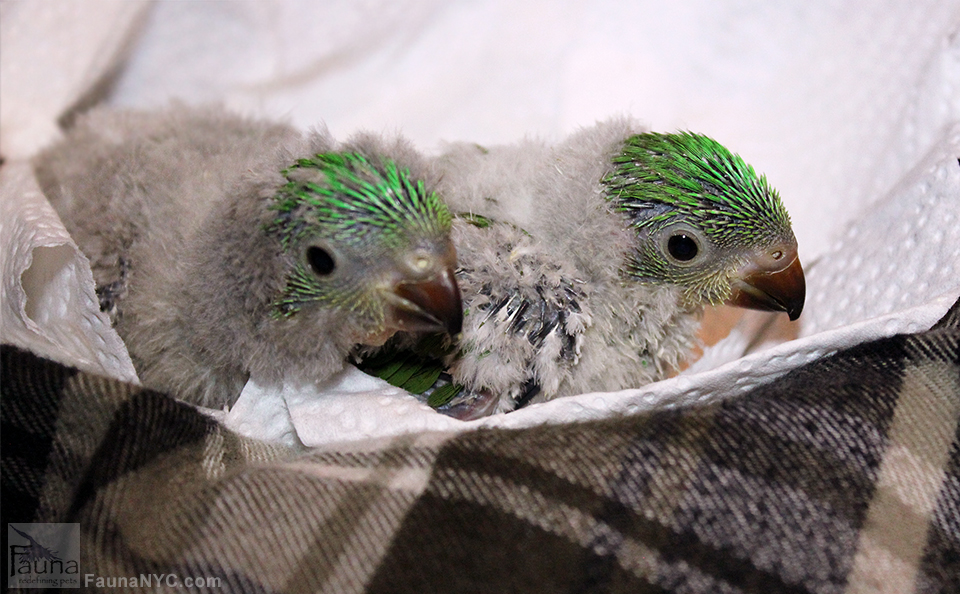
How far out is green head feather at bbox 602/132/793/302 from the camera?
0.94 m

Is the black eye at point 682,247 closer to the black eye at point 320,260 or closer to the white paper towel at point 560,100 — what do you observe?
the white paper towel at point 560,100

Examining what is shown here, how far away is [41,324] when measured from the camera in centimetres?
94

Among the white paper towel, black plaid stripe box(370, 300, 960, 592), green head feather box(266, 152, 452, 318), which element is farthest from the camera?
the white paper towel

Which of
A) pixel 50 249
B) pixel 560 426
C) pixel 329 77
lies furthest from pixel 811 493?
pixel 329 77

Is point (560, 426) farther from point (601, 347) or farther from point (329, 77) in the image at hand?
point (329, 77)

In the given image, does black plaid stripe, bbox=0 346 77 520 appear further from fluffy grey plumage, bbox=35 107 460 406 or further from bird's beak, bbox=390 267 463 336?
bird's beak, bbox=390 267 463 336

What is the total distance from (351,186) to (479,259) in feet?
0.65

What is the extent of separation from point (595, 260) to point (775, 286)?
0.26m

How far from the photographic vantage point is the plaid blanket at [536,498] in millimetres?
629

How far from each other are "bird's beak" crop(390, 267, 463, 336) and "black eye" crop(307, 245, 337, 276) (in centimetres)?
8

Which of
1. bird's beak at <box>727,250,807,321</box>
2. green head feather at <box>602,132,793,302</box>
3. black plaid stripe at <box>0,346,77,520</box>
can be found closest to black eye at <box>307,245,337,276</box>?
black plaid stripe at <box>0,346,77,520</box>

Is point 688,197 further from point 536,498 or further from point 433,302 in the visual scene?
point 536,498

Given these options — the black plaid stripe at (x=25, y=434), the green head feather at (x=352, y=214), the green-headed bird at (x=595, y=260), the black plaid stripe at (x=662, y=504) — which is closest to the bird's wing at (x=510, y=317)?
the green-headed bird at (x=595, y=260)

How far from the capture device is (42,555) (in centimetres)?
67
